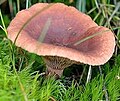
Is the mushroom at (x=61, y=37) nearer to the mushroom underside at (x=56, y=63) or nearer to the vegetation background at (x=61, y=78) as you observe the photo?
the mushroom underside at (x=56, y=63)

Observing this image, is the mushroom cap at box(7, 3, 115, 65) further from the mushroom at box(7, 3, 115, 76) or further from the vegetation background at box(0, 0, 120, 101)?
the vegetation background at box(0, 0, 120, 101)

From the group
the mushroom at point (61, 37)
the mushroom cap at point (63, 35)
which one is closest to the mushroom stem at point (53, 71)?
the mushroom at point (61, 37)

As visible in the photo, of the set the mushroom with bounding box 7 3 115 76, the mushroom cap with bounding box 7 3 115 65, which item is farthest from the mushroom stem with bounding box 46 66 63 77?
the mushroom cap with bounding box 7 3 115 65

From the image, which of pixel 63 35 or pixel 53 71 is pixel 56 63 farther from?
pixel 63 35

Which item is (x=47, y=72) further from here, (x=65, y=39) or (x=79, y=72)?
(x=79, y=72)

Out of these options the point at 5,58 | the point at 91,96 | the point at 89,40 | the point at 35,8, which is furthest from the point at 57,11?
the point at 91,96

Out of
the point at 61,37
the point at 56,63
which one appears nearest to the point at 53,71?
the point at 56,63
